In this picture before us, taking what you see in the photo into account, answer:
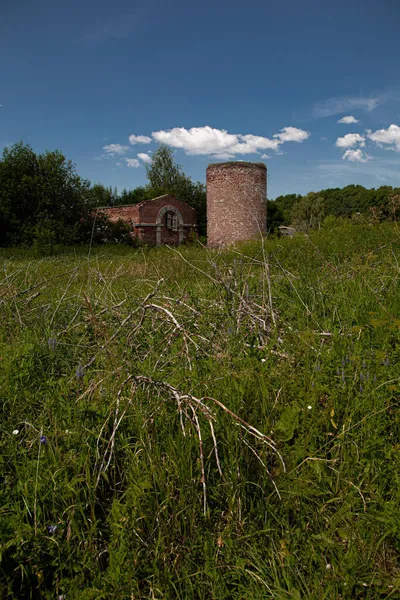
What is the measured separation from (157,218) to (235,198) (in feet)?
25.8

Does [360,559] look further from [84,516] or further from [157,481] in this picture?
[84,516]

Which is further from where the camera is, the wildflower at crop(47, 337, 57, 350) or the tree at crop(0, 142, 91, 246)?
the tree at crop(0, 142, 91, 246)

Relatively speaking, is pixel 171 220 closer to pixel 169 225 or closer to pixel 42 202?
pixel 169 225

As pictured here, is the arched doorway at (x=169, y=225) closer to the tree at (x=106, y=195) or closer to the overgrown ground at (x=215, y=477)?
the tree at (x=106, y=195)

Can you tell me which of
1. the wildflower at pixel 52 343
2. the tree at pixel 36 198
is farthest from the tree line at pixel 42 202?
the wildflower at pixel 52 343

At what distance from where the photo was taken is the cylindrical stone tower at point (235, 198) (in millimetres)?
22219

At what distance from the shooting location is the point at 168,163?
48469 mm

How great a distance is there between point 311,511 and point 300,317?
173 centimetres

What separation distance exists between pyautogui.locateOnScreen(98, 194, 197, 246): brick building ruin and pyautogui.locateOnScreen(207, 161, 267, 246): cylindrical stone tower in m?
5.82

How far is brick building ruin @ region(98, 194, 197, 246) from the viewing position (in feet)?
90.1

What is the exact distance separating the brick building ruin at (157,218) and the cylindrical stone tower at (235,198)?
582cm

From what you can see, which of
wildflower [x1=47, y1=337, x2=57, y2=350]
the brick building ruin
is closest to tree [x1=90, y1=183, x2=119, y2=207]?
the brick building ruin

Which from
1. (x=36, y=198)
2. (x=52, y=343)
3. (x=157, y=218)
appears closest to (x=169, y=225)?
(x=157, y=218)

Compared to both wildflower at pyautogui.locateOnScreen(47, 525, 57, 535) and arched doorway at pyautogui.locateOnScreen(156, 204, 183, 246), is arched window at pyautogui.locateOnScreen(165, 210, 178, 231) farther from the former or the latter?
wildflower at pyautogui.locateOnScreen(47, 525, 57, 535)
